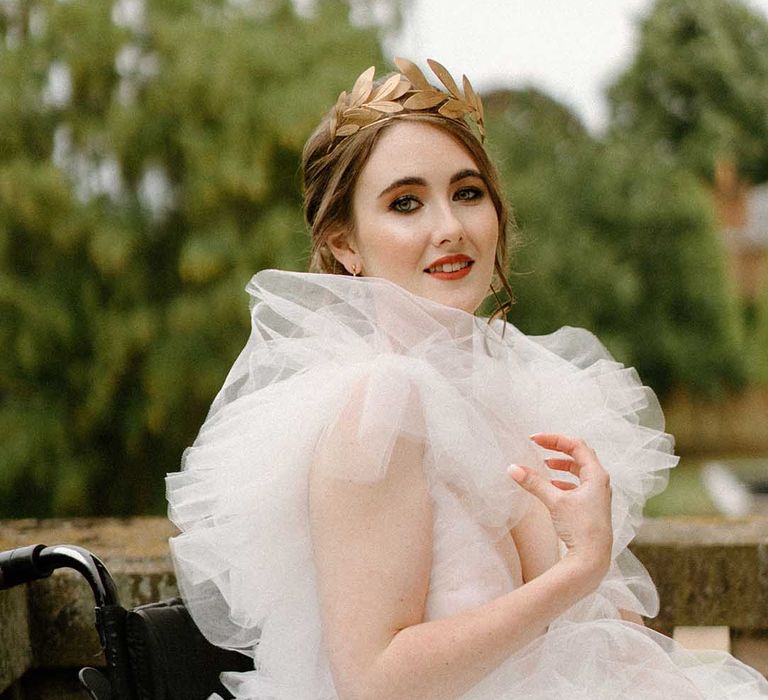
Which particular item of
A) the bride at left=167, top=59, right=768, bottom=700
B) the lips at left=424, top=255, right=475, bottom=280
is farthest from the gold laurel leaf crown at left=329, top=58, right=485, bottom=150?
the lips at left=424, top=255, right=475, bottom=280

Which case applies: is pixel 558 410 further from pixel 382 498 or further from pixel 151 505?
pixel 151 505

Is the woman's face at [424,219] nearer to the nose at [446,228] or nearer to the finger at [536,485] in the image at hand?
the nose at [446,228]

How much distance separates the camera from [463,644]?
148 cm

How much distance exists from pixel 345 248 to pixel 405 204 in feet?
0.56

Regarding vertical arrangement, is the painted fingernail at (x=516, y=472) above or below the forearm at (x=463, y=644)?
above

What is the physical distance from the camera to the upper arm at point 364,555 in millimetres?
1483

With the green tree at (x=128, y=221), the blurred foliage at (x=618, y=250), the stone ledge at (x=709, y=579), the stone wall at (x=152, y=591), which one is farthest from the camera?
the blurred foliage at (x=618, y=250)

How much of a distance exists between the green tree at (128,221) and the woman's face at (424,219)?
8006 millimetres

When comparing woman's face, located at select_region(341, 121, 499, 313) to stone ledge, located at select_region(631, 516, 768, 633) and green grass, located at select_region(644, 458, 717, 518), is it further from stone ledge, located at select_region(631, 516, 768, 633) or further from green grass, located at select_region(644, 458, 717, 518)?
green grass, located at select_region(644, 458, 717, 518)

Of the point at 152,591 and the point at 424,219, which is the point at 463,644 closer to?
the point at 424,219

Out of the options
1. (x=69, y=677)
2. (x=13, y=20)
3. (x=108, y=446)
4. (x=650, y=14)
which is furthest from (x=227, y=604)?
(x=650, y=14)

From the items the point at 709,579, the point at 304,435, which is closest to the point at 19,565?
the point at 304,435

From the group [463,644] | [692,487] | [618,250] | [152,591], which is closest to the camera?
[463,644]

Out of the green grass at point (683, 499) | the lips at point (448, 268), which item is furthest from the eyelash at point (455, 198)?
the green grass at point (683, 499)
